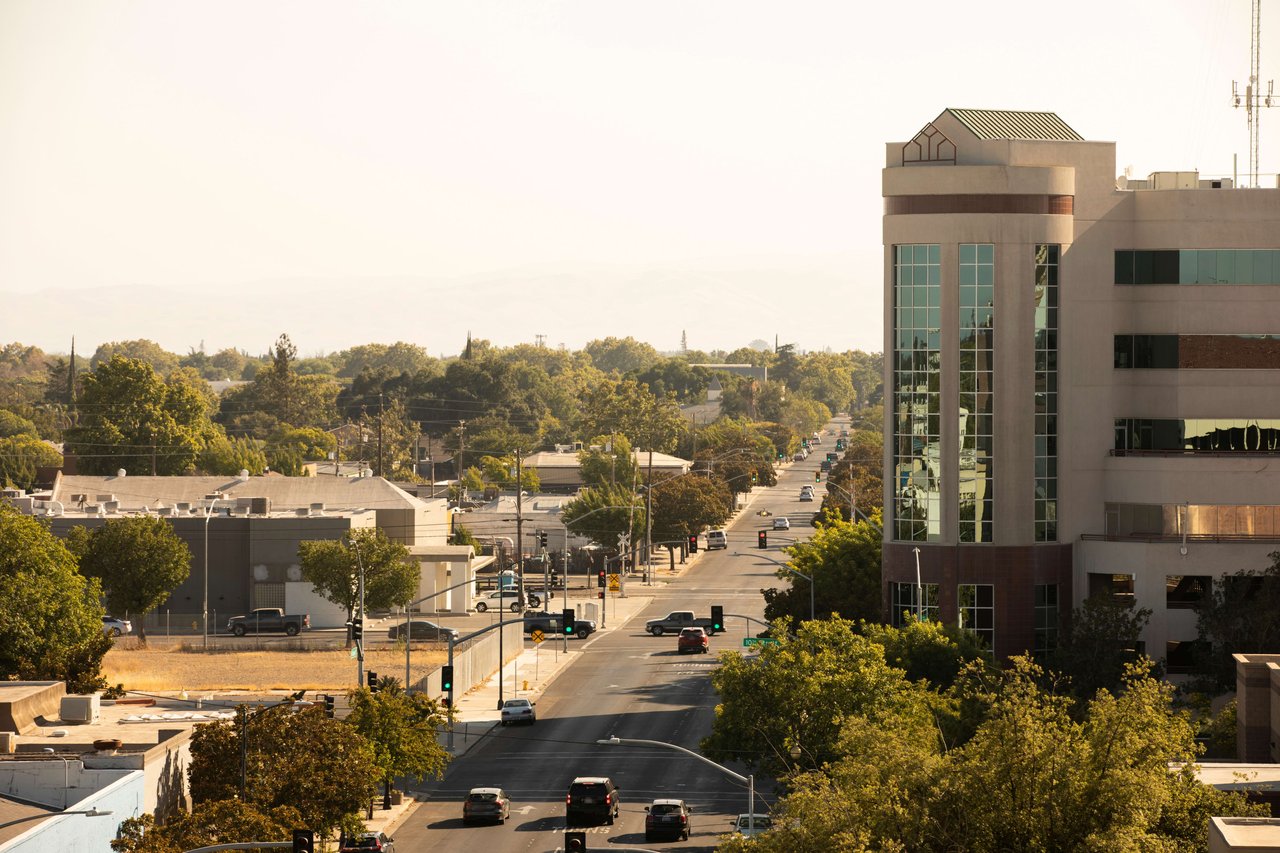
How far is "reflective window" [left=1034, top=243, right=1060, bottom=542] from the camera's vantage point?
91.9 meters

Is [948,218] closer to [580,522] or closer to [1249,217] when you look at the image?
[1249,217]

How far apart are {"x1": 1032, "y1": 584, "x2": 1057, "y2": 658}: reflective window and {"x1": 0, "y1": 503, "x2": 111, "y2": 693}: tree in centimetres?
4297

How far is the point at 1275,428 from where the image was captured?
9256 cm

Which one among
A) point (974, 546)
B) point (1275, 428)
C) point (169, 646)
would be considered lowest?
point (169, 646)

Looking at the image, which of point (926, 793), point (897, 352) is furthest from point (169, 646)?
point (926, 793)

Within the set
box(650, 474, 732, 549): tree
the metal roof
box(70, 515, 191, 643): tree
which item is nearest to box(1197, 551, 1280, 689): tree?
the metal roof

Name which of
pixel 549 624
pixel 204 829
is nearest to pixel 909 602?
pixel 549 624

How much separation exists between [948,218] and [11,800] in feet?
171

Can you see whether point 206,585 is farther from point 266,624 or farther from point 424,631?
point 424,631

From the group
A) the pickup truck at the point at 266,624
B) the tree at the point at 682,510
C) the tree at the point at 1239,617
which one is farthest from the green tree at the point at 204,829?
the tree at the point at 682,510

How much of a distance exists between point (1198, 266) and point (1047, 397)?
32.0 feet

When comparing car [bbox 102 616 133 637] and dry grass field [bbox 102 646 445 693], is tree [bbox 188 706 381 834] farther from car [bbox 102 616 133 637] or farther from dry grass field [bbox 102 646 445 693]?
car [bbox 102 616 133 637]

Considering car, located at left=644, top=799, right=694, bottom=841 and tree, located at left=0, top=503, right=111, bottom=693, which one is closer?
car, located at left=644, top=799, right=694, bottom=841

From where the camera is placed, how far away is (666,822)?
64562 mm
